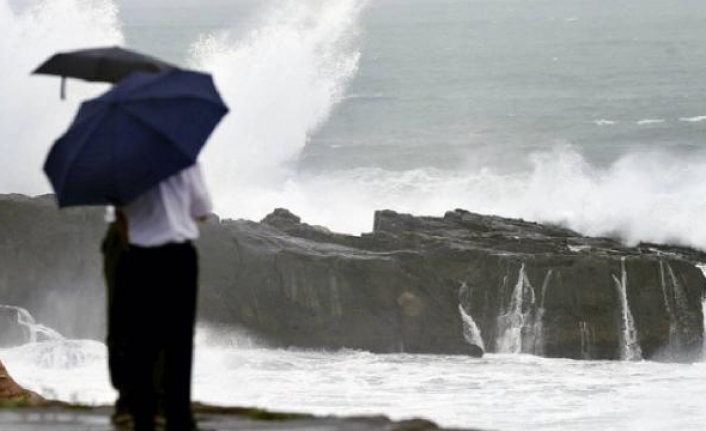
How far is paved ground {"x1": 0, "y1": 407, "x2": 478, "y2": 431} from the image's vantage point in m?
7.94

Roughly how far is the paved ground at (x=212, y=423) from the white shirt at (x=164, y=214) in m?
1.49

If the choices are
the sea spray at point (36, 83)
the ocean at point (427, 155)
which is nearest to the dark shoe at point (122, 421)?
the ocean at point (427, 155)

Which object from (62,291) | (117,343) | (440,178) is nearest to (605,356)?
(62,291)

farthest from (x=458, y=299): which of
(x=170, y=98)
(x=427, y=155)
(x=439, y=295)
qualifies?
(x=427, y=155)

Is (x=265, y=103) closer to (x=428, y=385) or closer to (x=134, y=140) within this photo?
(x=428, y=385)

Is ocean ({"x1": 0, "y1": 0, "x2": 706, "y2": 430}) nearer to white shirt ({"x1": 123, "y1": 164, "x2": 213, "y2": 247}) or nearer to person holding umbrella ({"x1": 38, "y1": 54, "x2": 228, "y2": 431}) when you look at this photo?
person holding umbrella ({"x1": 38, "y1": 54, "x2": 228, "y2": 431})

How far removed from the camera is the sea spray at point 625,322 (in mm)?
23953

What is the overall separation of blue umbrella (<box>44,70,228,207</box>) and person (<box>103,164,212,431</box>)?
141 mm

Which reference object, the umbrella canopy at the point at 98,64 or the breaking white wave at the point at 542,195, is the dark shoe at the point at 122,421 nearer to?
the umbrella canopy at the point at 98,64

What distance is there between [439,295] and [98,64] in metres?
16.6

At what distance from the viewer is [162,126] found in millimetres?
6574

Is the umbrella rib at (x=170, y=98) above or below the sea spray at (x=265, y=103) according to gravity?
below

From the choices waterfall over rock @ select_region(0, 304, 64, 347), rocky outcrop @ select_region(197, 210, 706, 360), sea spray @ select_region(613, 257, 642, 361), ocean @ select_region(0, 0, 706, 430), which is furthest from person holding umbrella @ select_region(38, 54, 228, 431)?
waterfall over rock @ select_region(0, 304, 64, 347)

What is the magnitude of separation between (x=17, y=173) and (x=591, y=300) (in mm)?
19810
